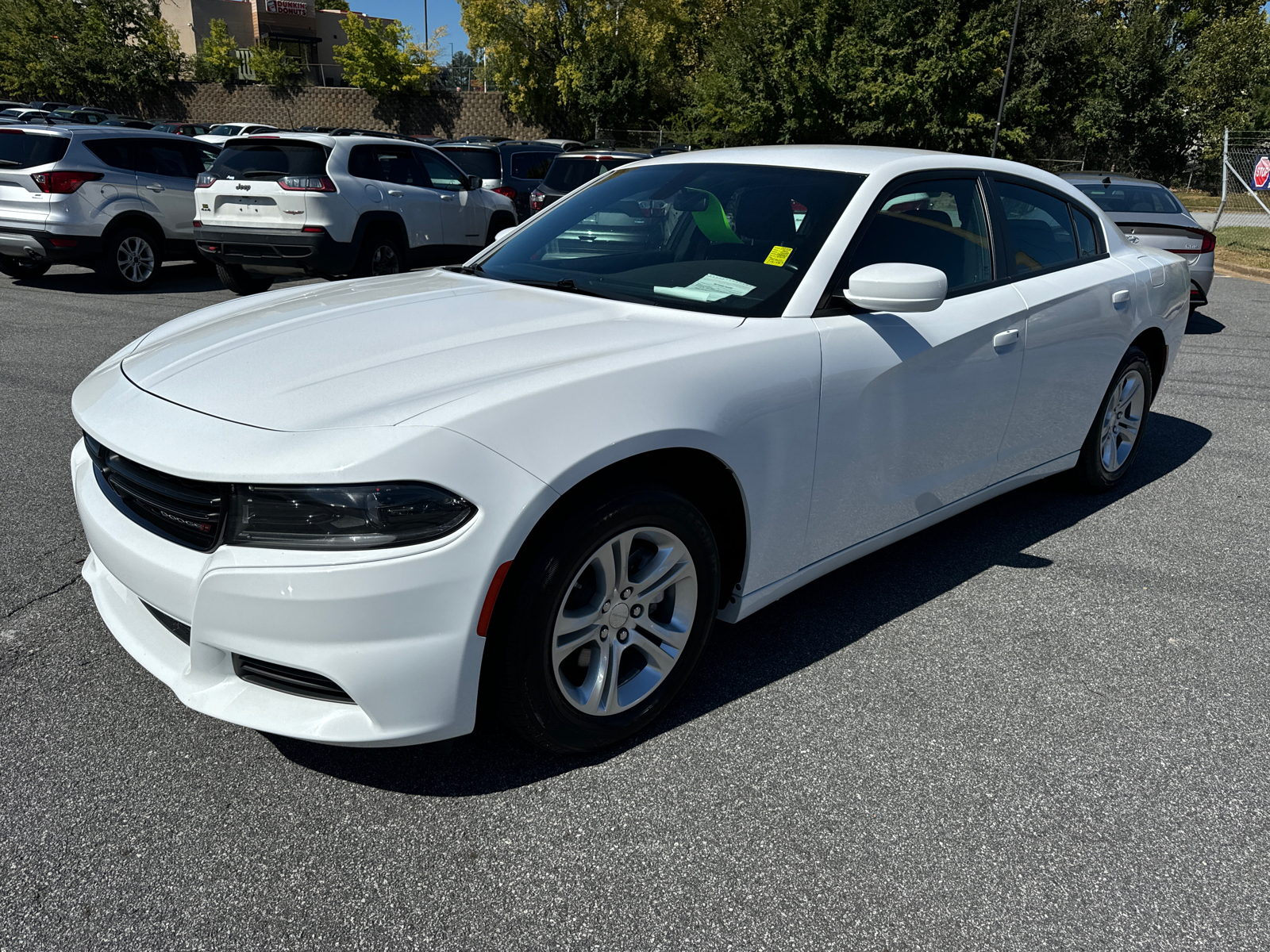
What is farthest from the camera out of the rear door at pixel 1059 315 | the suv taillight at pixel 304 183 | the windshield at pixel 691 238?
the suv taillight at pixel 304 183

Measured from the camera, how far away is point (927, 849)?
2311 mm

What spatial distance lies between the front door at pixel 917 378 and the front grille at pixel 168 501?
170 cm

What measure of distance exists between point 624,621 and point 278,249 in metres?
8.39

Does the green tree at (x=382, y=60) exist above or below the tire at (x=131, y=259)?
above

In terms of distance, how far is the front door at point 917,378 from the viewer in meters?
2.97

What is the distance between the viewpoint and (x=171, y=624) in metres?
2.45

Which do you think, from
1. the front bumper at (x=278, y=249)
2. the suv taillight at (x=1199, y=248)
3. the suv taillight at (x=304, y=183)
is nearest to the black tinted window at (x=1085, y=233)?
the suv taillight at (x=1199, y=248)

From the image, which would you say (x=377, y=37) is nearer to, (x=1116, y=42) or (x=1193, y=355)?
(x=1116, y=42)

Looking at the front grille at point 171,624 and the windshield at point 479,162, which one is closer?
the front grille at point 171,624

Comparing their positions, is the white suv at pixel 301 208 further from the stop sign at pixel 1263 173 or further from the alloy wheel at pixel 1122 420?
the stop sign at pixel 1263 173

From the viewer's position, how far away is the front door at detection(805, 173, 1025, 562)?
2.97 meters

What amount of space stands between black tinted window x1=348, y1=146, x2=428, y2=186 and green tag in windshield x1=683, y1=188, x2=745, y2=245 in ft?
24.8

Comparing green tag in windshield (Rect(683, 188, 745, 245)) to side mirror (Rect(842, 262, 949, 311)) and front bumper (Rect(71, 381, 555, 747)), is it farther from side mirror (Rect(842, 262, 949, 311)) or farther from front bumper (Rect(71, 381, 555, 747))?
front bumper (Rect(71, 381, 555, 747))

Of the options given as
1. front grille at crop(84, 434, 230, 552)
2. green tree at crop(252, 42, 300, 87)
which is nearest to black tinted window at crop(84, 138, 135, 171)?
front grille at crop(84, 434, 230, 552)
